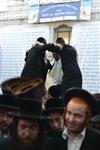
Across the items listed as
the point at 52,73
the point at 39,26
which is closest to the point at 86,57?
the point at 39,26

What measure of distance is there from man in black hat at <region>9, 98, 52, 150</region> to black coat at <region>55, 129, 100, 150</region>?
5 cm

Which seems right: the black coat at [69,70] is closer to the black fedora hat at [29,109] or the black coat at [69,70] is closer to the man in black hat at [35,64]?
the man in black hat at [35,64]

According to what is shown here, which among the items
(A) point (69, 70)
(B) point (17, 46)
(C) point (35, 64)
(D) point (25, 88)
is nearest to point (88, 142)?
(D) point (25, 88)

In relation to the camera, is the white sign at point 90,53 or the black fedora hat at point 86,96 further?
the white sign at point 90,53

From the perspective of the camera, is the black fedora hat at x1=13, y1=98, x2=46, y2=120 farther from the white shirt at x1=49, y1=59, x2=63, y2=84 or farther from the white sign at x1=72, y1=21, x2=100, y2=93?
the white sign at x1=72, y1=21, x2=100, y2=93

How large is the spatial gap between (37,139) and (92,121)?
346 millimetres

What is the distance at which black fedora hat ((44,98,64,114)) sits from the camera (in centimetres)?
388

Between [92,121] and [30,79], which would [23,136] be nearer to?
[92,121]

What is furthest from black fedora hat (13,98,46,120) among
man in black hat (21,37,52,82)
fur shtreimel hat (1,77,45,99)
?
man in black hat (21,37,52,82)

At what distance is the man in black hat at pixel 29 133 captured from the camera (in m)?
3.01

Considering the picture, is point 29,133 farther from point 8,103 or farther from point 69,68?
point 69,68

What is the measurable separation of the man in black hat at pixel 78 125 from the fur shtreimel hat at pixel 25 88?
3.05 ft

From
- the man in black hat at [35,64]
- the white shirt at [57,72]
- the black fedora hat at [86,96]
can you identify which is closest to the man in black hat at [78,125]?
the black fedora hat at [86,96]

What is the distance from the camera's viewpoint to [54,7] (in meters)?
7.86
